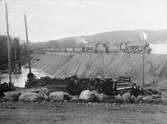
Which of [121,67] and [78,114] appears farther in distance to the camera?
[121,67]

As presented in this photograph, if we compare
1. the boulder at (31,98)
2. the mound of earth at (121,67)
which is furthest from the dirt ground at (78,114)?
the mound of earth at (121,67)

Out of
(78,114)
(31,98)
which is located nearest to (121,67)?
(31,98)

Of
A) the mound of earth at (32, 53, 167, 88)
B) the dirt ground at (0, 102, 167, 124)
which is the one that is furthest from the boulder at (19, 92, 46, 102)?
the mound of earth at (32, 53, 167, 88)

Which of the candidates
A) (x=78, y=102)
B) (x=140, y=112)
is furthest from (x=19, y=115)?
(x=140, y=112)

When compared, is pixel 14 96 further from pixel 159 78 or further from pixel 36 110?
pixel 159 78

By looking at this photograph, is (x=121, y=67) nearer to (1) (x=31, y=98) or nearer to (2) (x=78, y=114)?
(1) (x=31, y=98)

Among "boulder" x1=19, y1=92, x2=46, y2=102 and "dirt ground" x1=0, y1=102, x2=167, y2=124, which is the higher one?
"boulder" x1=19, y1=92, x2=46, y2=102

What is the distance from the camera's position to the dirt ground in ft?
30.3

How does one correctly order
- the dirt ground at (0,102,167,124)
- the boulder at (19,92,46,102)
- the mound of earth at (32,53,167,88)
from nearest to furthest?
the dirt ground at (0,102,167,124)
the boulder at (19,92,46,102)
the mound of earth at (32,53,167,88)

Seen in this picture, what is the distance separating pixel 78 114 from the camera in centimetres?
1009

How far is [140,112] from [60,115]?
12.2 feet

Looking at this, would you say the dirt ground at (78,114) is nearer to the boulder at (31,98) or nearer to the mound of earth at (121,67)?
the boulder at (31,98)

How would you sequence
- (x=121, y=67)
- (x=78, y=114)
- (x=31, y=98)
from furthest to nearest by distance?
(x=121, y=67), (x=31, y=98), (x=78, y=114)

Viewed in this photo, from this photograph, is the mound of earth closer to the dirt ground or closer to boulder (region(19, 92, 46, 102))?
the dirt ground
